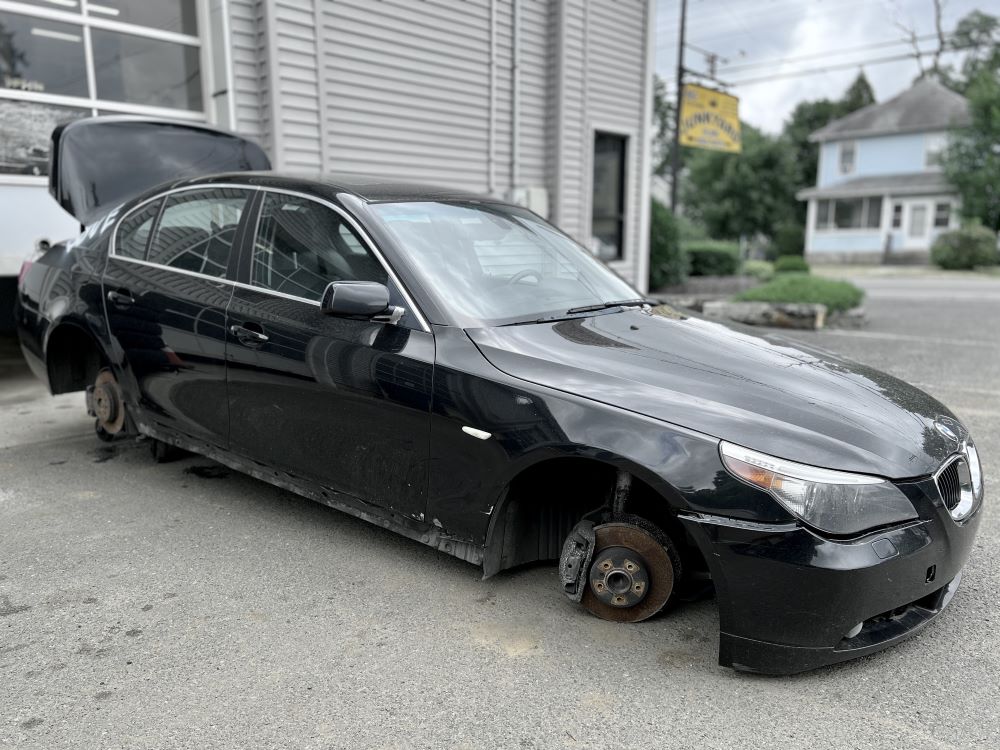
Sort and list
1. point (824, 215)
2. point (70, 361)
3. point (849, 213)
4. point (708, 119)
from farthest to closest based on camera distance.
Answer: point (824, 215), point (849, 213), point (708, 119), point (70, 361)

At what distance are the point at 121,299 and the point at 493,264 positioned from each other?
2083 mm

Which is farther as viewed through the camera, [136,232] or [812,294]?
[812,294]

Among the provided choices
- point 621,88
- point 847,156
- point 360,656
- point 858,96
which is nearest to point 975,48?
point 858,96

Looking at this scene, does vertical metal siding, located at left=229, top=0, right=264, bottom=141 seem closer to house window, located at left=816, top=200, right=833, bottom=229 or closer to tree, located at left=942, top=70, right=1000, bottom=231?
tree, located at left=942, top=70, right=1000, bottom=231

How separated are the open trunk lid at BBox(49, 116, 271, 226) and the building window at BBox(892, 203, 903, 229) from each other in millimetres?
37385

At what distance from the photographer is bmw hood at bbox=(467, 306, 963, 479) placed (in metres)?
2.50

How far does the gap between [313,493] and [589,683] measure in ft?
5.04

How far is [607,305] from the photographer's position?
358 cm

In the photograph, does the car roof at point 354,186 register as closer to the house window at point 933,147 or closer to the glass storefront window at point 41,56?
the glass storefront window at point 41,56

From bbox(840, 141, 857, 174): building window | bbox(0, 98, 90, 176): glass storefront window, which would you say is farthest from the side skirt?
bbox(840, 141, 857, 174): building window

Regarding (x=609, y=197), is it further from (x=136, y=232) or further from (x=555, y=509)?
(x=555, y=509)

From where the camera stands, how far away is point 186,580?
3.23m

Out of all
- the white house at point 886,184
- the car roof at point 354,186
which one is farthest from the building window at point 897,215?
the car roof at point 354,186

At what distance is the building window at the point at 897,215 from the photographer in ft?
120
